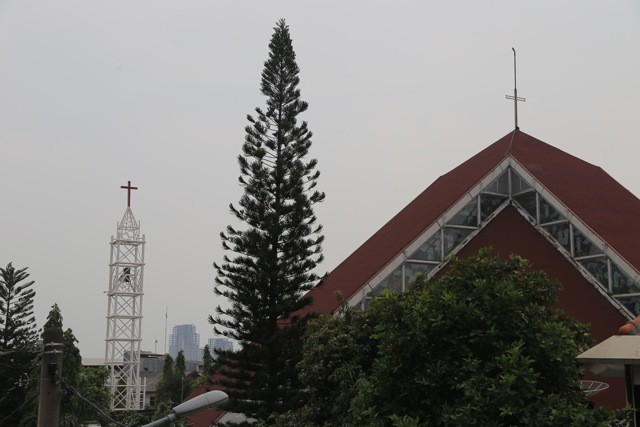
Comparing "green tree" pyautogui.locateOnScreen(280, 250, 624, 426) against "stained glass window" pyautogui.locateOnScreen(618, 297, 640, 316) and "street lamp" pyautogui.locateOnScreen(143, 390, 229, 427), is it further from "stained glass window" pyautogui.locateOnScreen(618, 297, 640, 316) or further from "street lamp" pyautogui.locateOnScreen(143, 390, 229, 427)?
"stained glass window" pyautogui.locateOnScreen(618, 297, 640, 316)

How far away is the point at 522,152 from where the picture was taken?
1972 centimetres

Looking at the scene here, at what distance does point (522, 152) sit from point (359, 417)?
13619 mm

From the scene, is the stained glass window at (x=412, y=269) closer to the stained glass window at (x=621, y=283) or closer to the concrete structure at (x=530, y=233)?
the concrete structure at (x=530, y=233)

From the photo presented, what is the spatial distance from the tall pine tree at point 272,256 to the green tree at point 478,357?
8395 millimetres

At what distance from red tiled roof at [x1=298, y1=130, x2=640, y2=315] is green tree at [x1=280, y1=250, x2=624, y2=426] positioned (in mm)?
9209

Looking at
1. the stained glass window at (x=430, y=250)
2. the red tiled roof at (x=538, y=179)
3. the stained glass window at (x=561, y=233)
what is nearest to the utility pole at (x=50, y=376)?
the red tiled roof at (x=538, y=179)

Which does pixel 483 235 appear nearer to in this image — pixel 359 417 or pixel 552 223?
pixel 552 223

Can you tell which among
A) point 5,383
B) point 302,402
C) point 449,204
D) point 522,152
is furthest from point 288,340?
point 5,383

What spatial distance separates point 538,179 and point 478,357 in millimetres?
12055

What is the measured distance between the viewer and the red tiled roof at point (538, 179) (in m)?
17.5

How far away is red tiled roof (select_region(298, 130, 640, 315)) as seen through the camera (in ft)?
57.4

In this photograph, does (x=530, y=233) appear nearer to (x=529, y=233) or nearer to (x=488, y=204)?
(x=529, y=233)

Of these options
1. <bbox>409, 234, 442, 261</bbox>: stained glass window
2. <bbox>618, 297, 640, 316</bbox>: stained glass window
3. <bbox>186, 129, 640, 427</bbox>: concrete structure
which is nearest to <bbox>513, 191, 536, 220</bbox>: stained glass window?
<bbox>186, 129, 640, 427</bbox>: concrete structure

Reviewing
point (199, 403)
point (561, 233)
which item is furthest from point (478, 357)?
point (561, 233)
